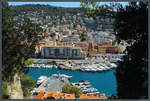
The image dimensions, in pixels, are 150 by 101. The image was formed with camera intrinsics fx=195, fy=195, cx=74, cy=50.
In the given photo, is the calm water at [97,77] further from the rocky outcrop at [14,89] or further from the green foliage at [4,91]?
the green foliage at [4,91]

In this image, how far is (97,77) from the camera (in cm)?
1134

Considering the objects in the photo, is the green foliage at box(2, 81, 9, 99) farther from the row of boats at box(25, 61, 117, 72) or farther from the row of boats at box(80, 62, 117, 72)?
the row of boats at box(80, 62, 117, 72)

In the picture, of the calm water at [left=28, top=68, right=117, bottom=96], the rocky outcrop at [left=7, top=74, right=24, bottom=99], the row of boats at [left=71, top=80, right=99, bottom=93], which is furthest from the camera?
the calm water at [left=28, top=68, right=117, bottom=96]

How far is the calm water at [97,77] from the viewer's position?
349 inches

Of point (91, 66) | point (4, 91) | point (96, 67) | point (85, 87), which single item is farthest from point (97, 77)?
point (4, 91)

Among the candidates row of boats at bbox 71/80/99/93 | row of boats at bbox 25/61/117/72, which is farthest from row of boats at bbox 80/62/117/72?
row of boats at bbox 71/80/99/93

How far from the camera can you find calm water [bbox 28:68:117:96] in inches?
349

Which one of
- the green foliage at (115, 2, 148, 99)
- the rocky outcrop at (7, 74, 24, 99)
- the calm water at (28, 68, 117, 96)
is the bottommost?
the calm water at (28, 68, 117, 96)

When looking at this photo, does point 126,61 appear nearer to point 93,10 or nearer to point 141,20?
point 141,20

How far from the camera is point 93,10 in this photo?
1.87 m

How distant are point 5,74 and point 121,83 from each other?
98 cm

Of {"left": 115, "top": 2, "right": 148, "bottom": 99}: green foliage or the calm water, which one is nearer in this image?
{"left": 115, "top": 2, "right": 148, "bottom": 99}: green foliage

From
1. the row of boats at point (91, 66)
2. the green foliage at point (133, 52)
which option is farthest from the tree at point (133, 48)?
the row of boats at point (91, 66)

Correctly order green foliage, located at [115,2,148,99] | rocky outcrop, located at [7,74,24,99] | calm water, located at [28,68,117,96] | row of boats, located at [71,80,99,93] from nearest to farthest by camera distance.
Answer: green foliage, located at [115,2,148,99]
rocky outcrop, located at [7,74,24,99]
row of boats, located at [71,80,99,93]
calm water, located at [28,68,117,96]
